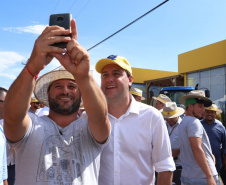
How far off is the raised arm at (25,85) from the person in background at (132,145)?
857mm

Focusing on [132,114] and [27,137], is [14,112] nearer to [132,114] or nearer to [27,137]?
[27,137]

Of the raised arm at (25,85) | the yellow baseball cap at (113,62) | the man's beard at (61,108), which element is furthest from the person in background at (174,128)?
the raised arm at (25,85)

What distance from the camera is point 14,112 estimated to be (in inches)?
61.2

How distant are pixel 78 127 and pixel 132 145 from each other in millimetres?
591

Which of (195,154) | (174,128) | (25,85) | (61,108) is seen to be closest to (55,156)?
(61,108)

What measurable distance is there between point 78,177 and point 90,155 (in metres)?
0.17

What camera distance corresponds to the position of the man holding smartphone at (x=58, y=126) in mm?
1463

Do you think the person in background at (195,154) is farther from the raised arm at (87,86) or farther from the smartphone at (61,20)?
the smartphone at (61,20)

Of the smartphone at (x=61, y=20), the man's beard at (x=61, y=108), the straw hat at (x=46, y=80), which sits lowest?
the man's beard at (x=61, y=108)

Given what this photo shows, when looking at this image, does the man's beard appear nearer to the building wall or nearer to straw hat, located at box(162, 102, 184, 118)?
straw hat, located at box(162, 102, 184, 118)

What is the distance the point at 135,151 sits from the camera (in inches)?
88.0

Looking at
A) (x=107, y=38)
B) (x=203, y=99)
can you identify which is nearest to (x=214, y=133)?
(x=203, y=99)

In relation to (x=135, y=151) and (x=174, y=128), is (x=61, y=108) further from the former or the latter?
(x=174, y=128)

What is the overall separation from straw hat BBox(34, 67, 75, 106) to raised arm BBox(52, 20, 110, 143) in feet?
1.74
